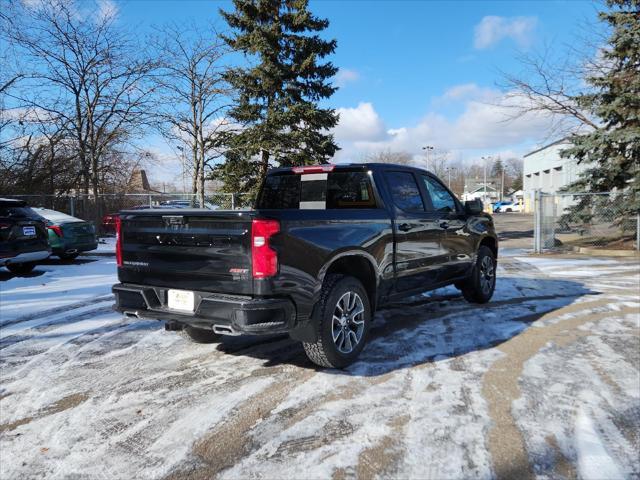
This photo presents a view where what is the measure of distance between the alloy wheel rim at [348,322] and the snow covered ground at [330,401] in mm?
229

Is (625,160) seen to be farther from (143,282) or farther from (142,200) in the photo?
(142,200)

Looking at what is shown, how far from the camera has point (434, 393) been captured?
361cm

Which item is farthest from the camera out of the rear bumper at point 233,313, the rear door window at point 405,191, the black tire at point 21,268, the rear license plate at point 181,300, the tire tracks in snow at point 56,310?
the black tire at point 21,268

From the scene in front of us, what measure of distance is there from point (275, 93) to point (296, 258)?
15.1 meters

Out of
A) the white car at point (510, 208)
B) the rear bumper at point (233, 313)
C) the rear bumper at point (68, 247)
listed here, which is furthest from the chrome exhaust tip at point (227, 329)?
the white car at point (510, 208)

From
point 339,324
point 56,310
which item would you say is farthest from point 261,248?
point 56,310

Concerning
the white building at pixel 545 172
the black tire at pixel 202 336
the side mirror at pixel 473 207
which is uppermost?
the white building at pixel 545 172

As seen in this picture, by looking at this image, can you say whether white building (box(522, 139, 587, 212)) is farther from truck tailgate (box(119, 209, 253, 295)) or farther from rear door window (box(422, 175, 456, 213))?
truck tailgate (box(119, 209, 253, 295))

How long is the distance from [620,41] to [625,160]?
3.14m

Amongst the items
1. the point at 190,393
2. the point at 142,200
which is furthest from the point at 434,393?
the point at 142,200

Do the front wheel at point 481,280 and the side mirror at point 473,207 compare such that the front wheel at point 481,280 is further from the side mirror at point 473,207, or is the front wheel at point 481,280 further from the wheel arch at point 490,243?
the side mirror at point 473,207

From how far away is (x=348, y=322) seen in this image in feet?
13.8

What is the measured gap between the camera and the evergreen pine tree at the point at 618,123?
1252 centimetres

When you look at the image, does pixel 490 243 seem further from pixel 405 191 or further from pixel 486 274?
pixel 405 191
